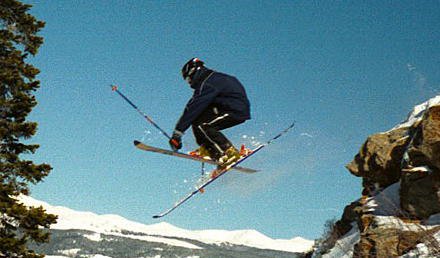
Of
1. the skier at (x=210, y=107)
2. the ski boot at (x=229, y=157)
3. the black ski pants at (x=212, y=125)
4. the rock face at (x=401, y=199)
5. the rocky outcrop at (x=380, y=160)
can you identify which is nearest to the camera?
the rock face at (x=401, y=199)

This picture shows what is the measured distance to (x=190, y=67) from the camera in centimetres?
843

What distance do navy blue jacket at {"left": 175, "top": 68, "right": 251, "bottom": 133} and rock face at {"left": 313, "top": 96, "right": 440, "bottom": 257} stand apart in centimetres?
306

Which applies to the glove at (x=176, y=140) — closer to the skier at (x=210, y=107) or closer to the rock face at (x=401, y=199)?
the skier at (x=210, y=107)

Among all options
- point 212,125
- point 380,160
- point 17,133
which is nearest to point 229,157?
point 212,125

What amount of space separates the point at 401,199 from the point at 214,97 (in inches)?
188

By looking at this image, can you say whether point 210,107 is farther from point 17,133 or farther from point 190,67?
point 17,133

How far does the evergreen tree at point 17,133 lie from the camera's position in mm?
13719

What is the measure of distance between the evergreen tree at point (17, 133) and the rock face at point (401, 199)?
8609 millimetres


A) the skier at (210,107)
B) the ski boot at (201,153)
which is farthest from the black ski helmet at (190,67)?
the ski boot at (201,153)

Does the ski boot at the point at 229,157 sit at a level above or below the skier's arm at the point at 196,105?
below

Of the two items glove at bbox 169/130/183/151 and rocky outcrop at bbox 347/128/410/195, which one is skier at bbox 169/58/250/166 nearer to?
glove at bbox 169/130/183/151

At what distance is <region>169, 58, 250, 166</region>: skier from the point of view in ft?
27.0

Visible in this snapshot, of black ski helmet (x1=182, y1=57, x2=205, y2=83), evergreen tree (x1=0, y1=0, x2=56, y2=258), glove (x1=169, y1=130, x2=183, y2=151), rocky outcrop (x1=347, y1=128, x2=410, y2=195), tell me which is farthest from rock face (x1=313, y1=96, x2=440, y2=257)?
evergreen tree (x1=0, y1=0, x2=56, y2=258)

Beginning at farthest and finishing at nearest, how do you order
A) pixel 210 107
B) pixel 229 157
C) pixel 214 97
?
pixel 229 157 → pixel 210 107 → pixel 214 97
